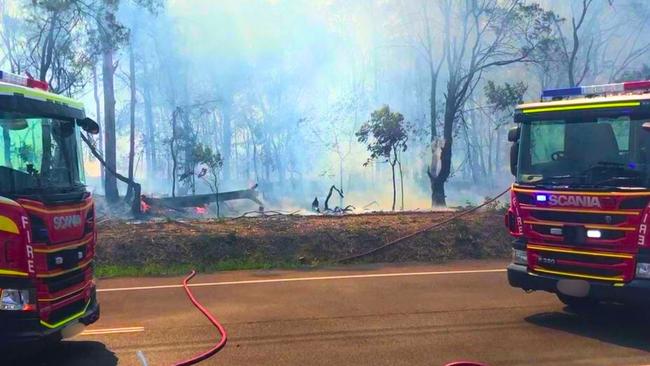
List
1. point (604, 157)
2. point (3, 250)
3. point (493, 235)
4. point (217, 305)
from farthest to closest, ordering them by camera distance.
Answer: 1. point (493, 235)
2. point (217, 305)
3. point (604, 157)
4. point (3, 250)

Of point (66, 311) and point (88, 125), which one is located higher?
point (88, 125)

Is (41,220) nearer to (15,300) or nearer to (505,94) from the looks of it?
(15,300)

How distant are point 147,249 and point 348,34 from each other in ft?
90.0

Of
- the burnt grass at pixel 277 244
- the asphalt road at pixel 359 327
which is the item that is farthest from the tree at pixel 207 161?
Result: the asphalt road at pixel 359 327

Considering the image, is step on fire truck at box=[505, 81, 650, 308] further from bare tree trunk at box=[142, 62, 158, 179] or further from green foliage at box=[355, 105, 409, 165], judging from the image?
bare tree trunk at box=[142, 62, 158, 179]

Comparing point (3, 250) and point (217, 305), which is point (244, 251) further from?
point (3, 250)

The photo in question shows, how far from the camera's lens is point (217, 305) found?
284 inches

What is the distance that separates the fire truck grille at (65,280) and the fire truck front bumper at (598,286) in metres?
4.55

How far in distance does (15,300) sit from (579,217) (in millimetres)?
5260

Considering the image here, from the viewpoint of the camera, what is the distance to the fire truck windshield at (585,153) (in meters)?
5.54

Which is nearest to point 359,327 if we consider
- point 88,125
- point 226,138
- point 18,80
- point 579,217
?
point 579,217

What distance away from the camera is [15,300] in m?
4.16

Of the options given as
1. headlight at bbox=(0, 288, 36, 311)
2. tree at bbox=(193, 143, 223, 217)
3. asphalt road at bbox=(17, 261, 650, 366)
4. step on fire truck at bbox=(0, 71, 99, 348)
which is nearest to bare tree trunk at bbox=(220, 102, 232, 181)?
tree at bbox=(193, 143, 223, 217)

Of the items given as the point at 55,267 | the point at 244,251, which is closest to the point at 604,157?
the point at 55,267
